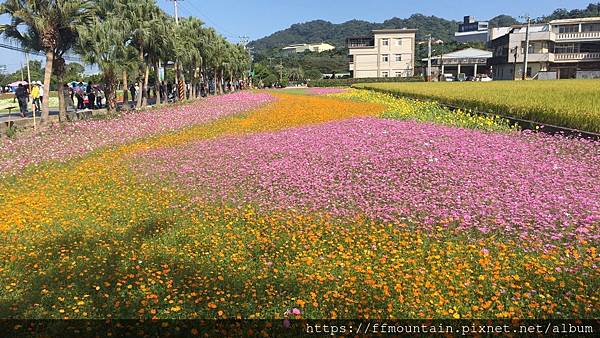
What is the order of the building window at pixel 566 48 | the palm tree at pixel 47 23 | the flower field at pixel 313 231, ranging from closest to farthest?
the flower field at pixel 313 231 < the palm tree at pixel 47 23 < the building window at pixel 566 48

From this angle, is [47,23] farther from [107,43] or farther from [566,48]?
[566,48]

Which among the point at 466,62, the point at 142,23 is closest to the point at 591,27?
the point at 466,62

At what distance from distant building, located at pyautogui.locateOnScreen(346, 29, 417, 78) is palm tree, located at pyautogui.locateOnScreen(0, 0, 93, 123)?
93.4 m

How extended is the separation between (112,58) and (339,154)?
21720mm

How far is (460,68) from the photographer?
115m

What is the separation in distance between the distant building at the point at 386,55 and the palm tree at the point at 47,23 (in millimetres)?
93408

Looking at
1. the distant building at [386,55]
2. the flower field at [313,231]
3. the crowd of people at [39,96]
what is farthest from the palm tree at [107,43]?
the distant building at [386,55]

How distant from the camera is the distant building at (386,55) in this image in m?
110

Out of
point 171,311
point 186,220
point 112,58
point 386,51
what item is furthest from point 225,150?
point 386,51

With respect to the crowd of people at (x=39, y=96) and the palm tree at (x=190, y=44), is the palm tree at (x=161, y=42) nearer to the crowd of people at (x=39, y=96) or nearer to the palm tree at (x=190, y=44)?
the palm tree at (x=190, y=44)

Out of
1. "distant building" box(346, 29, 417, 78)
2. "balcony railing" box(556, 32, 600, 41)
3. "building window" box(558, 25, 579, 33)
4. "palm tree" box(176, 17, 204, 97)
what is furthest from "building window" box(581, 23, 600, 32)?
"palm tree" box(176, 17, 204, 97)

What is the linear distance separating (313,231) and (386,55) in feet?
360

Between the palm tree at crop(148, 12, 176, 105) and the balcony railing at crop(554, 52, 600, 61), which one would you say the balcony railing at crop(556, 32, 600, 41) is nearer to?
the balcony railing at crop(554, 52, 600, 61)

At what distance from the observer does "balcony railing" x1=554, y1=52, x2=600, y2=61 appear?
79250 mm
